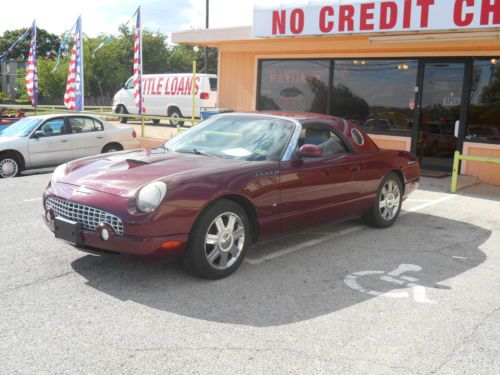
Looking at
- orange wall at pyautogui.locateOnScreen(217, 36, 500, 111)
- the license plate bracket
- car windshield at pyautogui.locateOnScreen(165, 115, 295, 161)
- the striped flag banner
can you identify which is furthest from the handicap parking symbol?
the striped flag banner

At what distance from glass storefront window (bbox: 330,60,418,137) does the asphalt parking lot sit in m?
6.05

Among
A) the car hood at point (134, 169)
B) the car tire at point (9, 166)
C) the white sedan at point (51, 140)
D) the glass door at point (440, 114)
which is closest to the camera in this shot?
the car hood at point (134, 169)

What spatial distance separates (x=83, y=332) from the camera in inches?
138

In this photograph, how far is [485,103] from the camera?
1055 centimetres

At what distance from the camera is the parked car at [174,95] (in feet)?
76.0

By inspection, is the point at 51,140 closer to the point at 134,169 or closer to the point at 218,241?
the point at 134,169

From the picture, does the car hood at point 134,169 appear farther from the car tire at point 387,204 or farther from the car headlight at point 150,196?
the car tire at point 387,204

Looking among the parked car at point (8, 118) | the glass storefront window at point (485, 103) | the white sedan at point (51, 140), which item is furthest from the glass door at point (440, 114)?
the parked car at point (8, 118)

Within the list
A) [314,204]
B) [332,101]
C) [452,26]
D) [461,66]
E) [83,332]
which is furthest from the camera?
[332,101]

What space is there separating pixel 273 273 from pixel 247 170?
97cm

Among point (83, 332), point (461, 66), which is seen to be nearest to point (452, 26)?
point (461, 66)

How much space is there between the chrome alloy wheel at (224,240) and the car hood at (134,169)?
448mm

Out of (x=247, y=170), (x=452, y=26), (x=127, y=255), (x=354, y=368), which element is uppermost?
(x=452, y=26)

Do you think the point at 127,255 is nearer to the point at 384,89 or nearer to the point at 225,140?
the point at 225,140
